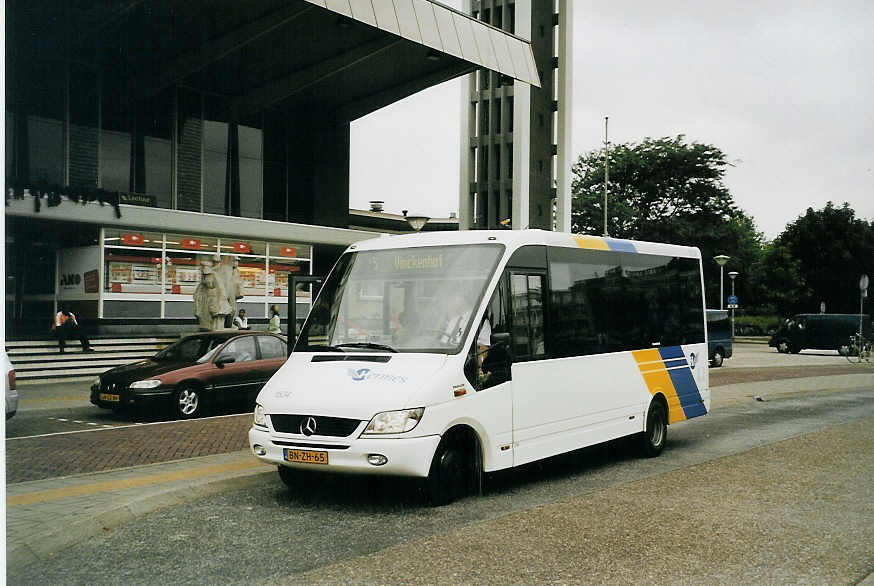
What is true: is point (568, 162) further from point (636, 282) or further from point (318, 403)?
point (318, 403)

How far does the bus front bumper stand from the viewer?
7.41 m

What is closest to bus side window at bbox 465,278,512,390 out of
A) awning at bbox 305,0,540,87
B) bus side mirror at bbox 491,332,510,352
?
bus side mirror at bbox 491,332,510,352

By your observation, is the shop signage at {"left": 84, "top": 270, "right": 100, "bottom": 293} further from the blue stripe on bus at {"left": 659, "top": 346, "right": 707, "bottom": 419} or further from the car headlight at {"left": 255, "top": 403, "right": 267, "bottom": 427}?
the car headlight at {"left": 255, "top": 403, "right": 267, "bottom": 427}

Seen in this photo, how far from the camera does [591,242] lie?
10461 mm

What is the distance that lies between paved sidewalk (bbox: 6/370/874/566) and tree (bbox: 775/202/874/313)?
61638 mm

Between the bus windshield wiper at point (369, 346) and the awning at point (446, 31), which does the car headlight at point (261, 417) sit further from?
the awning at point (446, 31)

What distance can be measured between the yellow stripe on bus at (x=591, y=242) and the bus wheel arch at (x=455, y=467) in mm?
3071

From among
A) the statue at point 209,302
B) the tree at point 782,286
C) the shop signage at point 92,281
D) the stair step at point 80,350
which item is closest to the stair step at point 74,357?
the stair step at point 80,350

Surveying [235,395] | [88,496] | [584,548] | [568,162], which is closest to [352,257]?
[88,496]

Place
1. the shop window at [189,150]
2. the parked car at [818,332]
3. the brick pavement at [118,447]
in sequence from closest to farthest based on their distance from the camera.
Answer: the brick pavement at [118,447]
the shop window at [189,150]
the parked car at [818,332]

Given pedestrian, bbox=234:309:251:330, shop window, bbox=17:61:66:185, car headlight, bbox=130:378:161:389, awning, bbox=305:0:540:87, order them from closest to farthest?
car headlight, bbox=130:378:161:389 → awning, bbox=305:0:540:87 → shop window, bbox=17:61:66:185 → pedestrian, bbox=234:309:251:330

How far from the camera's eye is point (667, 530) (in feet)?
22.5

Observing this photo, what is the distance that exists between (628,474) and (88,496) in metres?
5.52

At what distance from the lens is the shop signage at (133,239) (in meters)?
27.1
